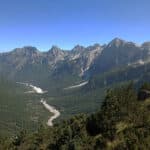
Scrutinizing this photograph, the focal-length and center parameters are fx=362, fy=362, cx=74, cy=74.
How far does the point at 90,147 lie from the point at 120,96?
22358 millimetres

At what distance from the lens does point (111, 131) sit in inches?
3748

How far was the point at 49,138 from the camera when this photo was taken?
11719 centimetres

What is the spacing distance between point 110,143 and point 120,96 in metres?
21.5

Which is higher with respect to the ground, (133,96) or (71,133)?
(133,96)

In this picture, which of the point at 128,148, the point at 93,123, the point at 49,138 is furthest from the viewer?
the point at 49,138

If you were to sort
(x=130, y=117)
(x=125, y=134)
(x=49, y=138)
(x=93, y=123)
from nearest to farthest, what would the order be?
(x=125, y=134) < (x=130, y=117) < (x=93, y=123) < (x=49, y=138)

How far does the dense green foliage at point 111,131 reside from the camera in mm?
84875

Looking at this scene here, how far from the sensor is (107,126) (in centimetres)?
9981

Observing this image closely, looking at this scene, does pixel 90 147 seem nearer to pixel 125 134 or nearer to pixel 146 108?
pixel 125 134

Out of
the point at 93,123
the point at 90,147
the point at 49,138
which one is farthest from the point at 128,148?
the point at 49,138

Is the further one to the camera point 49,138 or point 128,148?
point 49,138

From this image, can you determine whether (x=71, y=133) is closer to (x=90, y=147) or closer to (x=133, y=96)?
(x=90, y=147)

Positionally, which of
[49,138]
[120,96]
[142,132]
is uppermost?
[120,96]

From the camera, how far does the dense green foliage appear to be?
84.9m
